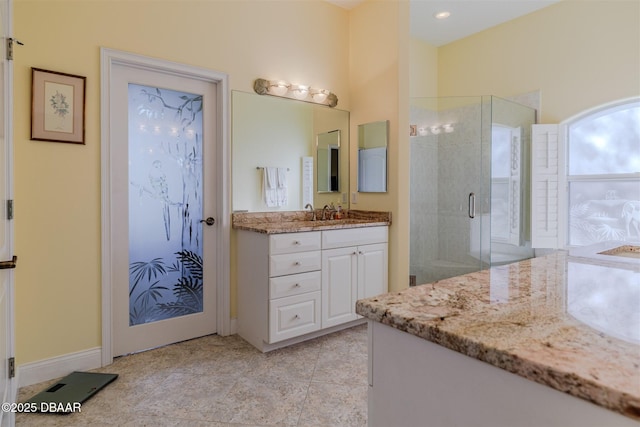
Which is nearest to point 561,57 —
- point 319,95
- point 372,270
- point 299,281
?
point 319,95

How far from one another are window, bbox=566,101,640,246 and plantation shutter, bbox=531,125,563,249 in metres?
0.15

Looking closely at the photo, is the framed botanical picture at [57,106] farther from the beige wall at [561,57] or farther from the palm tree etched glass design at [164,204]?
the beige wall at [561,57]

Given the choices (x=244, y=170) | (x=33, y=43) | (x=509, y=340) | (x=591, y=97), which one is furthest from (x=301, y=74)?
(x=509, y=340)

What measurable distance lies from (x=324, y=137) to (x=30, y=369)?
2.84 meters

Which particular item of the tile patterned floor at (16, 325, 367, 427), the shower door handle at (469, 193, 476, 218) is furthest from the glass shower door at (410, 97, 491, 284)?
the tile patterned floor at (16, 325, 367, 427)

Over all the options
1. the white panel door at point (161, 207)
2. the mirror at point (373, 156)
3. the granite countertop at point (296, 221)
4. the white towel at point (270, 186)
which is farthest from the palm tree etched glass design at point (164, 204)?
the mirror at point (373, 156)

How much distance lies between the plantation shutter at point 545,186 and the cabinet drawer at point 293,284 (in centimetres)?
262

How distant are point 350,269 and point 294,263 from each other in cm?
57

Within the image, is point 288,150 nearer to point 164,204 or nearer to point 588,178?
point 164,204

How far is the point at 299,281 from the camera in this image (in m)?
2.59

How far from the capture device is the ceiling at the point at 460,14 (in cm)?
365

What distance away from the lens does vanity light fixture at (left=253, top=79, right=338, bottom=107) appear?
9.91 feet

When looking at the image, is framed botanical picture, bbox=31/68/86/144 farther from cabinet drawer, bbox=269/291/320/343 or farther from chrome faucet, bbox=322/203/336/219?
chrome faucet, bbox=322/203/336/219

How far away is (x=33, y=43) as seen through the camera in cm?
207
